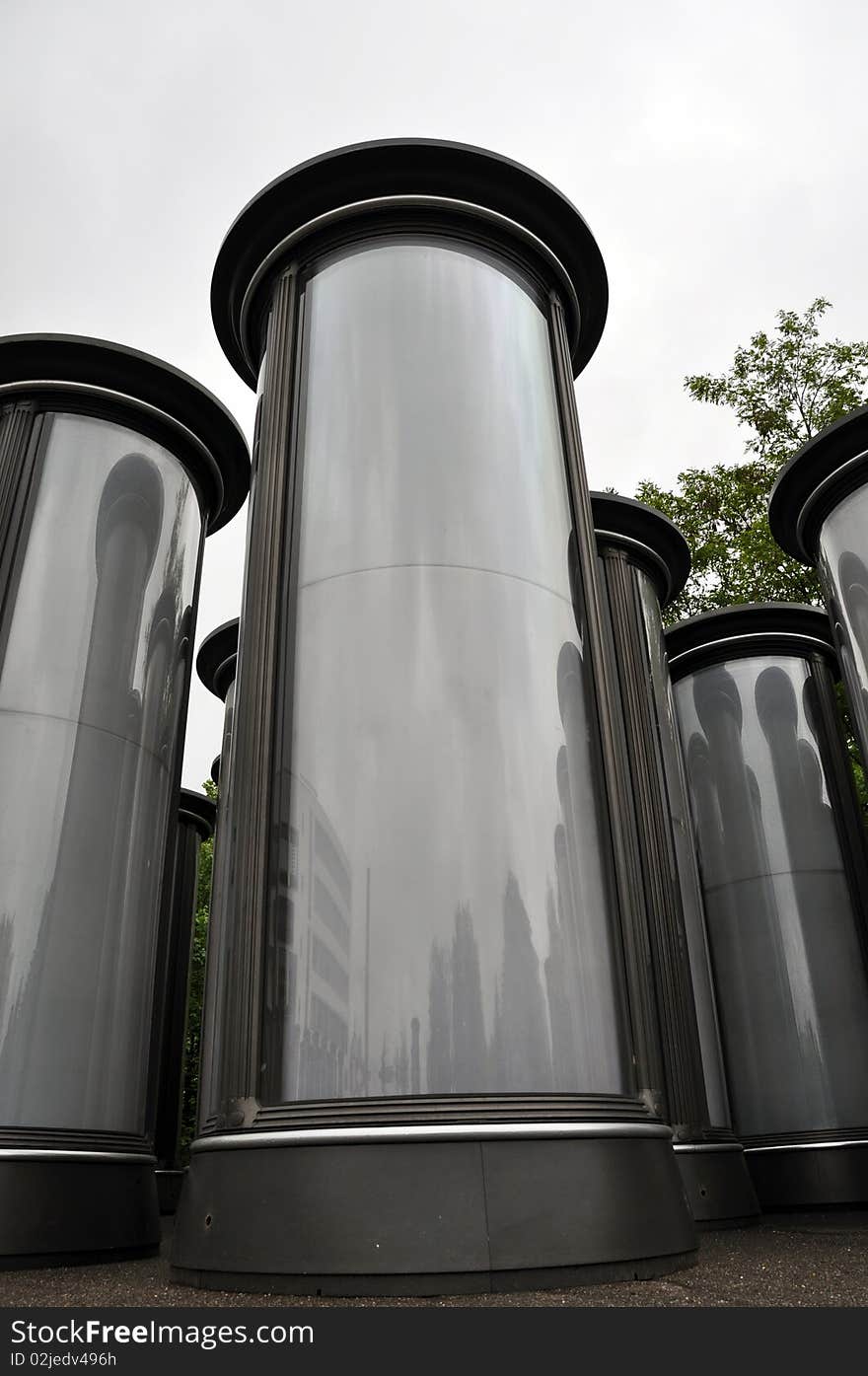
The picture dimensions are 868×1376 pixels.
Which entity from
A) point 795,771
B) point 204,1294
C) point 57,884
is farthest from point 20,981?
point 795,771

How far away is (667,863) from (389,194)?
290 inches

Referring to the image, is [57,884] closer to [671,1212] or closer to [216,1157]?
[216,1157]

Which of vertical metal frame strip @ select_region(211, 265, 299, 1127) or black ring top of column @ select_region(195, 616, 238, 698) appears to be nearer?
vertical metal frame strip @ select_region(211, 265, 299, 1127)

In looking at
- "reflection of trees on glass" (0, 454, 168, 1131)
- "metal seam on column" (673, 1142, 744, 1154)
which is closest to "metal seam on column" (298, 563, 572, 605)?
"reflection of trees on glass" (0, 454, 168, 1131)

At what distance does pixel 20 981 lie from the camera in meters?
8.38

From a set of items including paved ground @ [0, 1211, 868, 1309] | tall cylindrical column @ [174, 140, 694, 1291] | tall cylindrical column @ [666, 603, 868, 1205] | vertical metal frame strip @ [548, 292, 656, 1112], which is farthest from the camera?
tall cylindrical column @ [666, 603, 868, 1205]

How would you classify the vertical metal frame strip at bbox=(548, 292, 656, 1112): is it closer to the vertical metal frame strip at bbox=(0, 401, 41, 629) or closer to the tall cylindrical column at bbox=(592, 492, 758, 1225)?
the tall cylindrical column at bbox=(592, 492, 758, 1225)

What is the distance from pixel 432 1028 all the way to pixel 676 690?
30.7 feet

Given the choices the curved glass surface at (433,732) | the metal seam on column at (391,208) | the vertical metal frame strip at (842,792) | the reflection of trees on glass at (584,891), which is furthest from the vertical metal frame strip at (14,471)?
the vertical metal frame strip at (842,792)

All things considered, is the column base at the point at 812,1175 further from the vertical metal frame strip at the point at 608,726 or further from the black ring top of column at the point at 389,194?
the black ring top of column at the point at 389,194

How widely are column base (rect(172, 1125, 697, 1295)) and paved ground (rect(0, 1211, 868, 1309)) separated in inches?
5.1

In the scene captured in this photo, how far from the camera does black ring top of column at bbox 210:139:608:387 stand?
9086 mm

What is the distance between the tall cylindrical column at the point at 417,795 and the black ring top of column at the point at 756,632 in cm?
583

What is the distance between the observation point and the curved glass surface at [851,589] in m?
10.8
